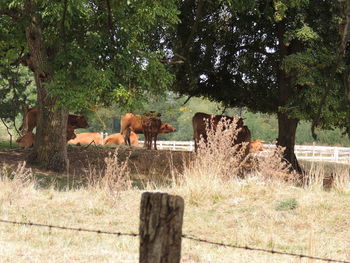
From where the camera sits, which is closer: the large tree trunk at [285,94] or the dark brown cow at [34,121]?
the large tree trunk at [285,94]

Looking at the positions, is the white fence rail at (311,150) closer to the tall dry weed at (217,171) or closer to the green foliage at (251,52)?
the green foliage at (251,52)

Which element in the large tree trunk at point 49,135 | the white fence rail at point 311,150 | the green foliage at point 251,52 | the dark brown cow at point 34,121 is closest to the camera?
the large tree trunk at point 49,135

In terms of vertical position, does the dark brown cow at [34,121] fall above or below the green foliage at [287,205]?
above

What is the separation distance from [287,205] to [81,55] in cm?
580

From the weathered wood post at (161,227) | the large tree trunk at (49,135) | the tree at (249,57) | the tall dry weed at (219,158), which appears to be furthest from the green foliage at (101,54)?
the weathered wood post at (161,227)

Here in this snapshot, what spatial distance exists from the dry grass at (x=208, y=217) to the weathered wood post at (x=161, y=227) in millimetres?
2845

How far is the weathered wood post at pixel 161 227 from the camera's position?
10.7ft

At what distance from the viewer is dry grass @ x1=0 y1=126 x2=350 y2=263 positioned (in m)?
6.45

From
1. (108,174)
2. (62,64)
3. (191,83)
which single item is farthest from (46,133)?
(108,174)

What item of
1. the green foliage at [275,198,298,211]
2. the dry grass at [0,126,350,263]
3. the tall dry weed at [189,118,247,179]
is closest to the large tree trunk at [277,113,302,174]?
the dry grass at [0,126,350,263]

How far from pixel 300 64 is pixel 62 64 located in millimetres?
5668

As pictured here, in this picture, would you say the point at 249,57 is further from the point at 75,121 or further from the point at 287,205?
the point at 287,205

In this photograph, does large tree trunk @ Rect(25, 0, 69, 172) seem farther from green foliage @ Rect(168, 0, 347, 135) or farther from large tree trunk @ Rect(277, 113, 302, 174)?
large tree trunk @ Rect(277, 113, 302, 174)

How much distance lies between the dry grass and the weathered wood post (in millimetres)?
2845
